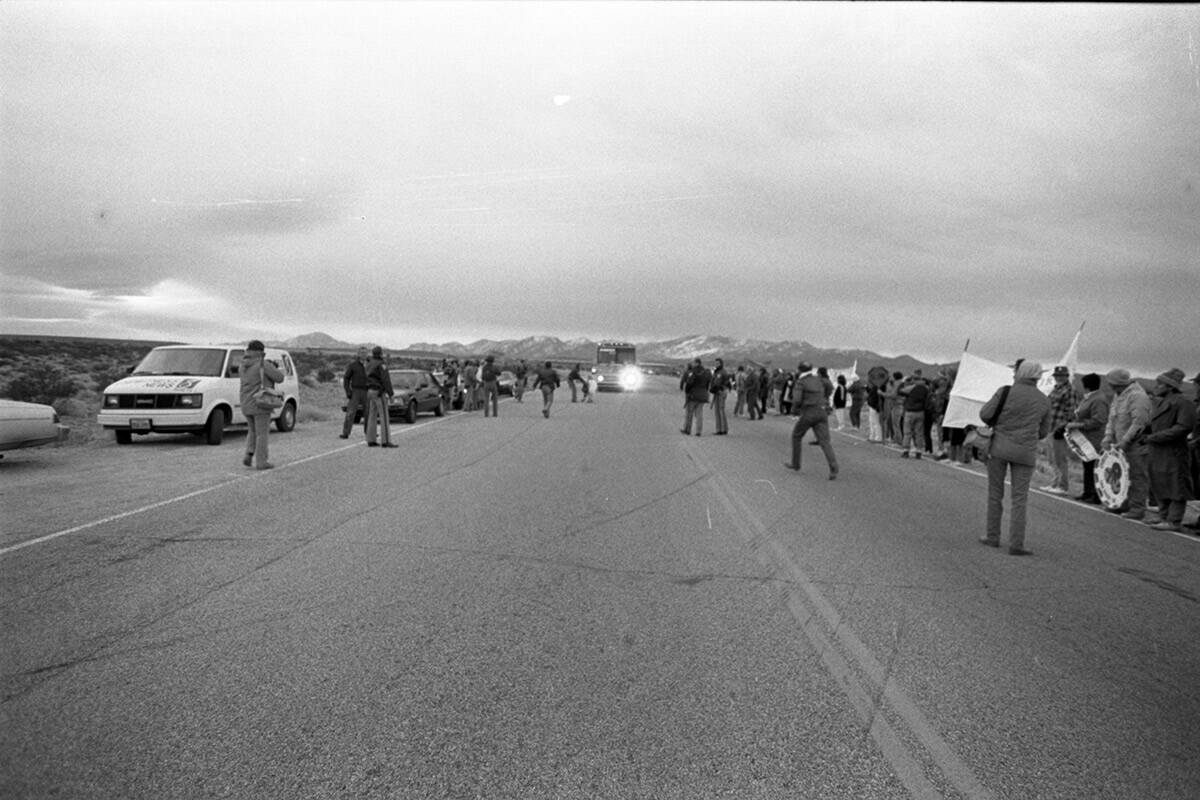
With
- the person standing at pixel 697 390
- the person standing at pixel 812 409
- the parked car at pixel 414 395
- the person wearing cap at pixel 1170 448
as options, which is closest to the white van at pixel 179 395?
the parked car at pixel 414 395

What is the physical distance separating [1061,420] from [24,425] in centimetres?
1639

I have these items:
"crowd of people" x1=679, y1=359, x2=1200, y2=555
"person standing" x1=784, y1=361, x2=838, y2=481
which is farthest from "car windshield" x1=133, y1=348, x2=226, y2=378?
"crowd of people" x1=679, y1=359, x2=1200, y2=555

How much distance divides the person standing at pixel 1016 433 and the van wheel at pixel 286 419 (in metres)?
16.5

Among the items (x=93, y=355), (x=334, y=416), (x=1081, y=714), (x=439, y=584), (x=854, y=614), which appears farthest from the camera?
(x=93, y=355)

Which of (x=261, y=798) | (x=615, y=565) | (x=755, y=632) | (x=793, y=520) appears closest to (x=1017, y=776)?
(x=755, y=632)

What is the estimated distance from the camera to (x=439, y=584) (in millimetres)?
6215

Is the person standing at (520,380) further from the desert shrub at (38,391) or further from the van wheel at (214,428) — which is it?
the van wheel at (214,428)

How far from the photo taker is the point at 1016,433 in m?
8.30

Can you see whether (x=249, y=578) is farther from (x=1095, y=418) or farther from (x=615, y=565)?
(x=1095, y=418)

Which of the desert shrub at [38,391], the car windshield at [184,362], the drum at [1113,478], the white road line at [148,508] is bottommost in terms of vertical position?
the white road line at [148,508]

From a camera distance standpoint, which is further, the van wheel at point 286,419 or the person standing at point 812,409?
the van wheel at point 286,419

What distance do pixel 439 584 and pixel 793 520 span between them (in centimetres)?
474

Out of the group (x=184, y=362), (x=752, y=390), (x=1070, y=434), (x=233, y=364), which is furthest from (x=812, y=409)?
(x=752, y=390)

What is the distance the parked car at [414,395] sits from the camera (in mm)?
24172
